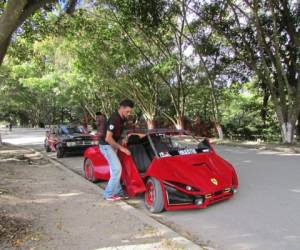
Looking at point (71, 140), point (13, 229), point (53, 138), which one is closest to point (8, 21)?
point (13, 229)

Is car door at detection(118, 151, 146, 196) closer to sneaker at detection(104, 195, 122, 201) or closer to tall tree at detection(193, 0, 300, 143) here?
sneaker at detection(104, 195, 122, 201)

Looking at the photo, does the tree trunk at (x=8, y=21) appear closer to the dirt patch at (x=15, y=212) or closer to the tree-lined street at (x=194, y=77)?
the tree-lined street at (x=194, y=77)

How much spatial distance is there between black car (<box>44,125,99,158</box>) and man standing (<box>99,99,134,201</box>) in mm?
7326

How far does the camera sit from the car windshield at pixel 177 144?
266 inches

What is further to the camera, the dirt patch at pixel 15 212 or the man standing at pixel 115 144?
the man standing at pixel 115 144

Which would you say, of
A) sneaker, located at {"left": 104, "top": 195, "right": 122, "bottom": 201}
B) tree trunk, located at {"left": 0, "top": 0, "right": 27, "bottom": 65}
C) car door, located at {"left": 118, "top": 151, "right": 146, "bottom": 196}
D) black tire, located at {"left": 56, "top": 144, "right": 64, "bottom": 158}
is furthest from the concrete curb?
black tire, located at {"left": 56, "top": 144, "right": 64, "bottom": 158}

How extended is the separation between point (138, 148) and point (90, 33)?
17193 mm

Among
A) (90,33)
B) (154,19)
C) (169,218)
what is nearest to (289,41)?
(154,19)

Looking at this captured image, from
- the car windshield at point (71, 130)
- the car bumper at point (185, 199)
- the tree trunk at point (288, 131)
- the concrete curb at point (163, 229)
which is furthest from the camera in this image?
the tree trunk at point (288, 131)

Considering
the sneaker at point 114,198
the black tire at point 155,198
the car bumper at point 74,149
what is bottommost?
the sneaker at point 114,198

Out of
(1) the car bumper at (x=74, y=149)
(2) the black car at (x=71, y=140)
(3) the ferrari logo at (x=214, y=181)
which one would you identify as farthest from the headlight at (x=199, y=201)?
(1) the car bumper at (x=74, y=149)

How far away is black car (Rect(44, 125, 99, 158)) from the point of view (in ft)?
48.5

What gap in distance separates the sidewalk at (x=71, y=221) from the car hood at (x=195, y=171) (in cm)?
79

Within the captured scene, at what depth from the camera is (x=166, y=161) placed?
21.2 feet
